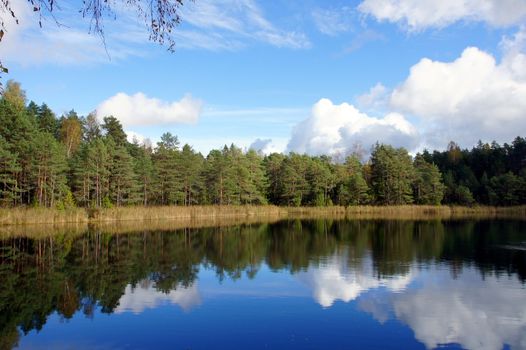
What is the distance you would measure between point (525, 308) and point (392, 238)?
2034 cm

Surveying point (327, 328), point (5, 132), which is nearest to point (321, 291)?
point (327, 328)

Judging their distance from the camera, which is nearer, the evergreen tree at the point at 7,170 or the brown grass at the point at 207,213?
the evergreen tree at the point at 7,170

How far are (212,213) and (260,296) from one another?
139 ft

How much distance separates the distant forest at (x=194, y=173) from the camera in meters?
46.1

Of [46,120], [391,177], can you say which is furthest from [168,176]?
[391,177]

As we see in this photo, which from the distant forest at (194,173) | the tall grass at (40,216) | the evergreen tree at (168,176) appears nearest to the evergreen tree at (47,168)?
the distant forest at (194,173)

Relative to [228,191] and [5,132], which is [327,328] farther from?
[228,191]

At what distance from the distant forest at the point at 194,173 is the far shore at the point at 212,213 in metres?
2.76

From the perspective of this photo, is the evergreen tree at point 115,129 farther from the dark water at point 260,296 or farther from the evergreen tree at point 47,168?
the dark water at point 260,296

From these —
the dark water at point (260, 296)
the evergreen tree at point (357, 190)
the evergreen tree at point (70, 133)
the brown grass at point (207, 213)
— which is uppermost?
the evergreen tree at point (70, 133)

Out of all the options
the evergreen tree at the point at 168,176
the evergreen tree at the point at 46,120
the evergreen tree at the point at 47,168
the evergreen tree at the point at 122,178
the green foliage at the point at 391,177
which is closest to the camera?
the evergreen tree at the point at 47,168

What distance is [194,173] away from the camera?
64125mm

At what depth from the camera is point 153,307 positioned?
15.1 metres

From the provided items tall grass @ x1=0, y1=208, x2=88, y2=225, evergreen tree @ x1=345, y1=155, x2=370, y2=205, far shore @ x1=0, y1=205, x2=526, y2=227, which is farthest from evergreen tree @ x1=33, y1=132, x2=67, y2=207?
evergreen tree @ x1=345, y1=155, x2=370, y2=205
